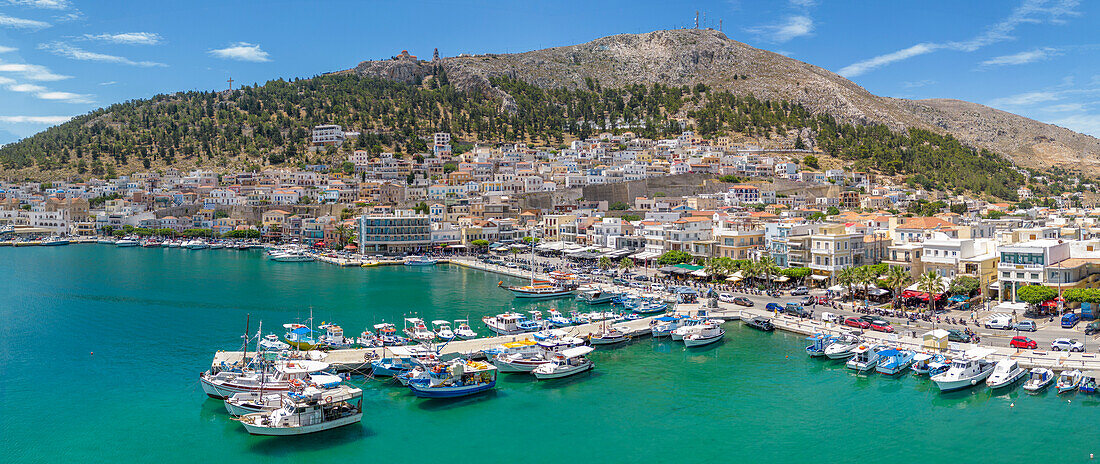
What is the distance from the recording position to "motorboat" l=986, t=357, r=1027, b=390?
27281 mm

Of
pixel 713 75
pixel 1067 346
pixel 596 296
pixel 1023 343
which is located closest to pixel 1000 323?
pixel 1023 343

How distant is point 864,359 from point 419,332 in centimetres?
1990

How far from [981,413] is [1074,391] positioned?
3.78 metres

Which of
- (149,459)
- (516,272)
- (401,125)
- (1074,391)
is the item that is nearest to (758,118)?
(401,125)

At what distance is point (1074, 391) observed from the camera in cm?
2631

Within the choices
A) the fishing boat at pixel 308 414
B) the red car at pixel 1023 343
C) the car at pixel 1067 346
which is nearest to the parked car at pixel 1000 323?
the red car at pixel 1023 343

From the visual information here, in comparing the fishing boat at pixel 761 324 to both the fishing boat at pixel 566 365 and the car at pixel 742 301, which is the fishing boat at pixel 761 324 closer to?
the car at pixel 742 301

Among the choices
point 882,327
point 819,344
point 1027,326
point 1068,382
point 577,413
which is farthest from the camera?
point 882,327

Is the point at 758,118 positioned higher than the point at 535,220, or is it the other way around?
the point at 758,118

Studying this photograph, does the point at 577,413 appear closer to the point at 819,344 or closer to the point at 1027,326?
the point at 819,344

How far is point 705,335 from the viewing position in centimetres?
3534

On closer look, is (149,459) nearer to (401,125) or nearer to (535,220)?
(535,220)

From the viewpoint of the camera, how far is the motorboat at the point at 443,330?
120 feet

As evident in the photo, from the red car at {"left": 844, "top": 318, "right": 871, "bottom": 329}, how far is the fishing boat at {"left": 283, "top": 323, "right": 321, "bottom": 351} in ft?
81.2
